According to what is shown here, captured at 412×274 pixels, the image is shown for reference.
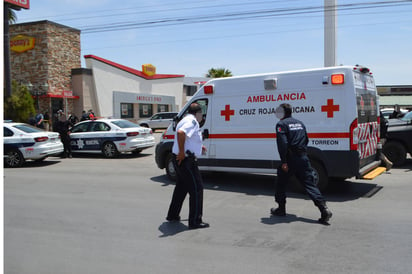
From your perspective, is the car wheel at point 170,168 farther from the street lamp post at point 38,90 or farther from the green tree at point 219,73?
the green tree at point 219,73

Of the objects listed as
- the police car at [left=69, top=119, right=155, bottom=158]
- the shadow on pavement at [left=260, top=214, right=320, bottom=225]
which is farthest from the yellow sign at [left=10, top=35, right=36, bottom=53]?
the shadow on pavement at [left=260, top=214, right=320, bottom=225]

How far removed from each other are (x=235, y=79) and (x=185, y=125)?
320 cm

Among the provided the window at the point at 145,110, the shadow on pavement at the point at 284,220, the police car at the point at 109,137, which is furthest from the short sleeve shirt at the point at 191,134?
the window at the point at 145,110

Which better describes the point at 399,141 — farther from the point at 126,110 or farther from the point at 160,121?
the point at 126,110

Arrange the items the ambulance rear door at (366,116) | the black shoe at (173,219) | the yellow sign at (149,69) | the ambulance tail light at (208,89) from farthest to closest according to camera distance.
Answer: the yellow sign at (149,69)
the ambulance tail light at (208,89)
the ambulance rear door at (366,116)
the black shoe at (173,219)

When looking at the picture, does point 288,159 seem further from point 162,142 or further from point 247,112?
point 162,142

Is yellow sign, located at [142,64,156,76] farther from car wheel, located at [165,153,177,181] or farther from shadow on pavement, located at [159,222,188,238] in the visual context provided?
shadow on pavement, located at [159,222,188,238]

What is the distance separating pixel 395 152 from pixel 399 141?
12.3 inches

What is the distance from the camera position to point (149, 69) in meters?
36.4

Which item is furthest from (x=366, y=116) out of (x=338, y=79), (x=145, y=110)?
(x=145, y=110)

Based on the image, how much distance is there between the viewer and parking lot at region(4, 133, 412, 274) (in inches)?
165

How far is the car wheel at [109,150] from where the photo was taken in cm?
1430

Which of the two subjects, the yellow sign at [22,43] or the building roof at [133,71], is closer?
the yellow sign at [22,43]

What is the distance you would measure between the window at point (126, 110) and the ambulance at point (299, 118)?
25.1 meters
